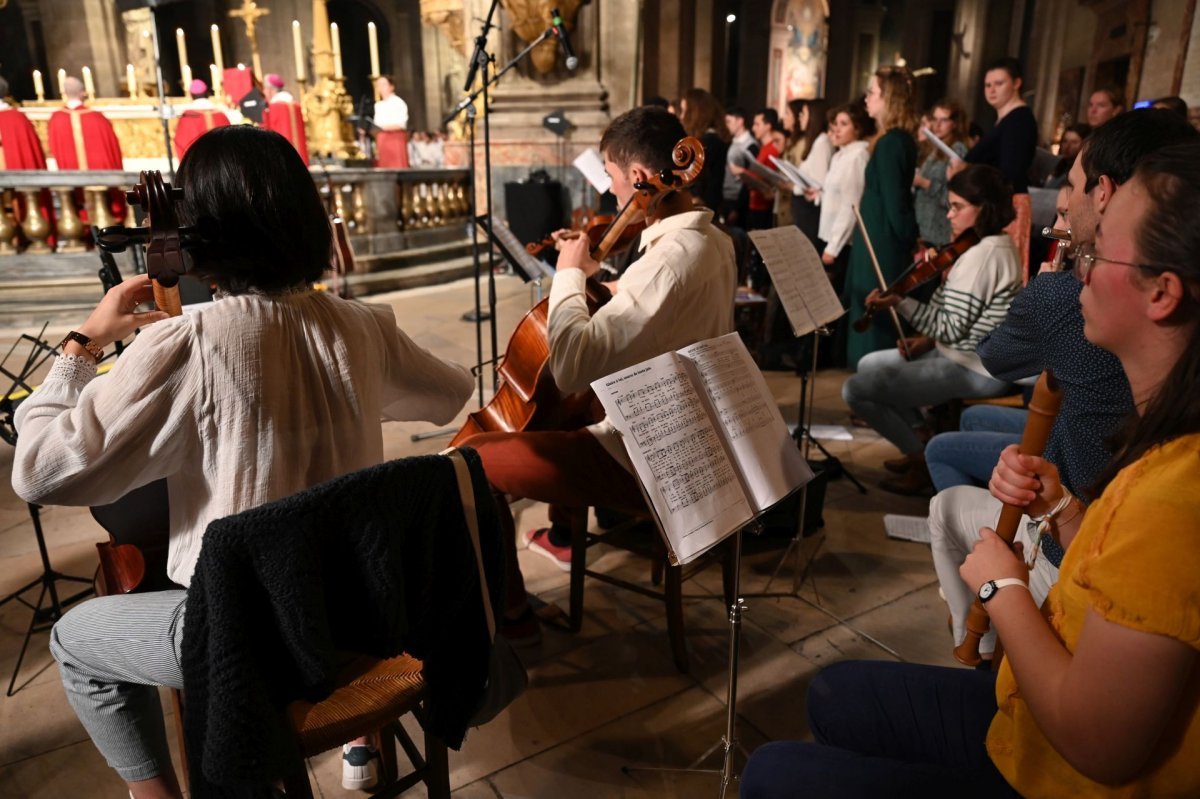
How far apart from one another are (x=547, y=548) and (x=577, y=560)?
21.4 inches

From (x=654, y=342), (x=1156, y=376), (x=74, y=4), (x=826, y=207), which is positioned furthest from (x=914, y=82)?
(x=74, y=4)

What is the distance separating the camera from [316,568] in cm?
110

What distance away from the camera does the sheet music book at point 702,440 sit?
1375mm

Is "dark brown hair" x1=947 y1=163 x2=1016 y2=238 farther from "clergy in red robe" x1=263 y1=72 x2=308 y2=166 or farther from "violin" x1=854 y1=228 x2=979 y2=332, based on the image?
"clergy in red robe" x1=263 y1=72 x2=308 y2=166

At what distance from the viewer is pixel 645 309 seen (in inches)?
81.3

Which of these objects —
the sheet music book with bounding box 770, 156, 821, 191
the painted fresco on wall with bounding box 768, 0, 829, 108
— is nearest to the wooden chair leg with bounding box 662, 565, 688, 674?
the sheet music book with bounding box 770, 156, 821, 191

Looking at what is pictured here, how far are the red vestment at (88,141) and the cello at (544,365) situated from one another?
7.15m

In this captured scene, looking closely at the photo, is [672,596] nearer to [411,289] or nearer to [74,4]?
[411,289]

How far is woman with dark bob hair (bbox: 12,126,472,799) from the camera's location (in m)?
1.22

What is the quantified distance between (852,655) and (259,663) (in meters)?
1.74

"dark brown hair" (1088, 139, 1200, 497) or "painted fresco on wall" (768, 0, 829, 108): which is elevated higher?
"painted fresco on wall" (768, 0, 829, 108)

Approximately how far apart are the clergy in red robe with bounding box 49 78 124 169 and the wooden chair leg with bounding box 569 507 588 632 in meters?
7.46

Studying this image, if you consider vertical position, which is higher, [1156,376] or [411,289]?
[1156,376]

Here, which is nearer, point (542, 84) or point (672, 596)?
point (672, 596)
